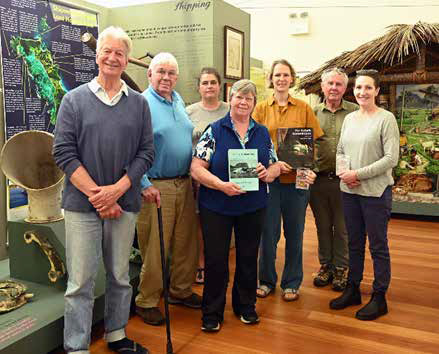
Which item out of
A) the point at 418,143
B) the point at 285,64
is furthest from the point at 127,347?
the point at 418,143

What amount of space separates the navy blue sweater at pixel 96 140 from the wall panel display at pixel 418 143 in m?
4.72

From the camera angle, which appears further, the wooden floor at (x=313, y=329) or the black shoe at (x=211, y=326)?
the black shoe at (x=211, y=326)

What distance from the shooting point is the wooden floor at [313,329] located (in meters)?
2.64

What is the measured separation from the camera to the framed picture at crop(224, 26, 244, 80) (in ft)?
14.2

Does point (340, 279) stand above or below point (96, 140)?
below

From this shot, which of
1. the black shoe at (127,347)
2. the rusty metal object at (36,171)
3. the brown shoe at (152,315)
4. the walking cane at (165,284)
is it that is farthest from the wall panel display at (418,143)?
the rusty metal object at (36,171)

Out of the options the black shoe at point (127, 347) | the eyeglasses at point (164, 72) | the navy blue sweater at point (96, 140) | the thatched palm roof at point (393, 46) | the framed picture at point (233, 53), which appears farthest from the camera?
the thatched palm roof at point (393, 46)

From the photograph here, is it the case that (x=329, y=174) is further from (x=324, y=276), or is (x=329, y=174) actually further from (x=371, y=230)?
(x=324, y=276)

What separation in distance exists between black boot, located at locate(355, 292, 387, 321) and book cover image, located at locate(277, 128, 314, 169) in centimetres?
98

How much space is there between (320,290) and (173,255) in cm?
120

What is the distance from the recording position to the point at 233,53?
4473mm

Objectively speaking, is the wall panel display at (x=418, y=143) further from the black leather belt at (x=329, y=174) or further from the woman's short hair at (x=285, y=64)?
the woman's short hair at (x=285, y=64)

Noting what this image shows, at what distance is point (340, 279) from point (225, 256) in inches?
47.8

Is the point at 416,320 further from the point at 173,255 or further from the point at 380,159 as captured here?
the point at 173,255
